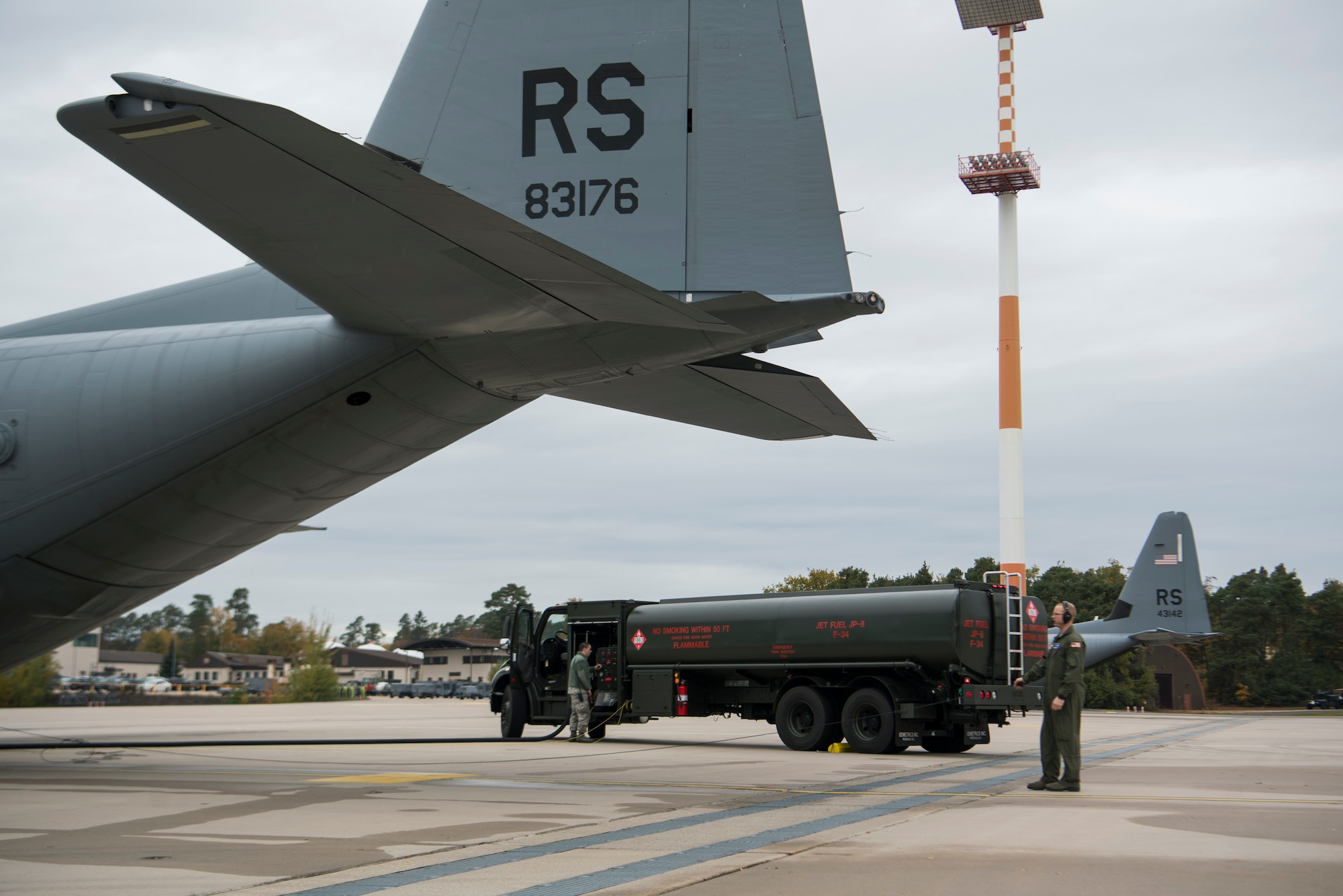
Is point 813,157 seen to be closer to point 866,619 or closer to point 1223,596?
point 866,619

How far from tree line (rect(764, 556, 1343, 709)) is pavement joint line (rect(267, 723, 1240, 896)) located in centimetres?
4453

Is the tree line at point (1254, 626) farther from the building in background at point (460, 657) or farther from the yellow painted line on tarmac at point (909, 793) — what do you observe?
the yellow painted line on tarmac at point (909, 793)

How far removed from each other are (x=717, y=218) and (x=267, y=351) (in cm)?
447

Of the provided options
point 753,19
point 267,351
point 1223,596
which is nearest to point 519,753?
point 267,351

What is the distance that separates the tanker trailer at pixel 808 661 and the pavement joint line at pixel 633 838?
473cm

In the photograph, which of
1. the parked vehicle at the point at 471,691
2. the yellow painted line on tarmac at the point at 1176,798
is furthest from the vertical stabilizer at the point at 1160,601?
the parked vehicle at the point at 471,691

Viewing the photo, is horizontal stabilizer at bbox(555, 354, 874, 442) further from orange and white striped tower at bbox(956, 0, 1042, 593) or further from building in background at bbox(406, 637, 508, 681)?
building in background at bbox(406, 637, 508, 681)

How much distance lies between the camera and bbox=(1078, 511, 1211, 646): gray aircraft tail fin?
118ft

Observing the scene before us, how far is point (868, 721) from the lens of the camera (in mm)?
16203

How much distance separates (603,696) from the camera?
61.1 feet

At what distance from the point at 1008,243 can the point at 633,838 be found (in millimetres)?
45067

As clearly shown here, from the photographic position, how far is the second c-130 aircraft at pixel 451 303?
7.34 meters

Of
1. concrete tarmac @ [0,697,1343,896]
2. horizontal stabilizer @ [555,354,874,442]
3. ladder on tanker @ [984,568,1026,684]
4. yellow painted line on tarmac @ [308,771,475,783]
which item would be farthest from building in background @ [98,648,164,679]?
horizontal stabilizer @ [555,354,874,442]

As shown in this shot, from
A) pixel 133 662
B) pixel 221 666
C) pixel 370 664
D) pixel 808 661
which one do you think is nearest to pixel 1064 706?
pixel 808 661
